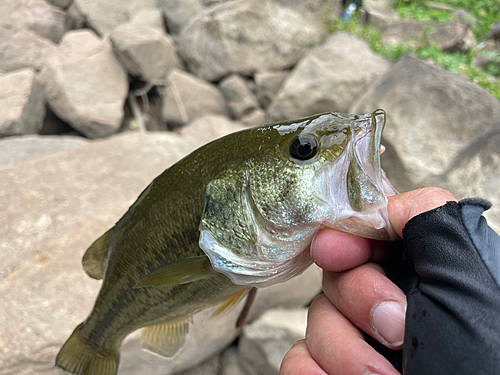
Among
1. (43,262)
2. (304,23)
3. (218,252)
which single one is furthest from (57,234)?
(304,23)

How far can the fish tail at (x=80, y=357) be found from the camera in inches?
47.6

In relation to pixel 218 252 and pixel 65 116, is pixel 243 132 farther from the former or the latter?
pixel 65 116

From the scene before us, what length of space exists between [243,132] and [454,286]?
0.60 metres

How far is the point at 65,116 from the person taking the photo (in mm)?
3604

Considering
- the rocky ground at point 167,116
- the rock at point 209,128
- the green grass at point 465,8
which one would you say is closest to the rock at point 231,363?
the rocky ground at point 167,116

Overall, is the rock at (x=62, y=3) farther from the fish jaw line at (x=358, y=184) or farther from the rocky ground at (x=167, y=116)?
the fish jaw line at (x=358, y=184)

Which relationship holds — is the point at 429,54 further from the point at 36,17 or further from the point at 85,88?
the point at 36,17

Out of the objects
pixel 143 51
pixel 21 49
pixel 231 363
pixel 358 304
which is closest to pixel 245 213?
pixel 358 304

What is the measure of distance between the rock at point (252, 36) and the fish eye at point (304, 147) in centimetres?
368

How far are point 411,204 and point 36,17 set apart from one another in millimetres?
5490

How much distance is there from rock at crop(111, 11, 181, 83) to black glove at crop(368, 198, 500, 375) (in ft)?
13.0

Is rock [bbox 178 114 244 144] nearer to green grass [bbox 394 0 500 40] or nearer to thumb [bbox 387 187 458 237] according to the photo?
thumb [bbox 387 187 458 237]

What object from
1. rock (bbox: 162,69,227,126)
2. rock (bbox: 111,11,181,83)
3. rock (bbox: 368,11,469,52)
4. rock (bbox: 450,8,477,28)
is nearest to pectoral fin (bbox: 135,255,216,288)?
rock (bbox: 162,69,227,126)

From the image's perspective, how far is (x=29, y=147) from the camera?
249 cm
